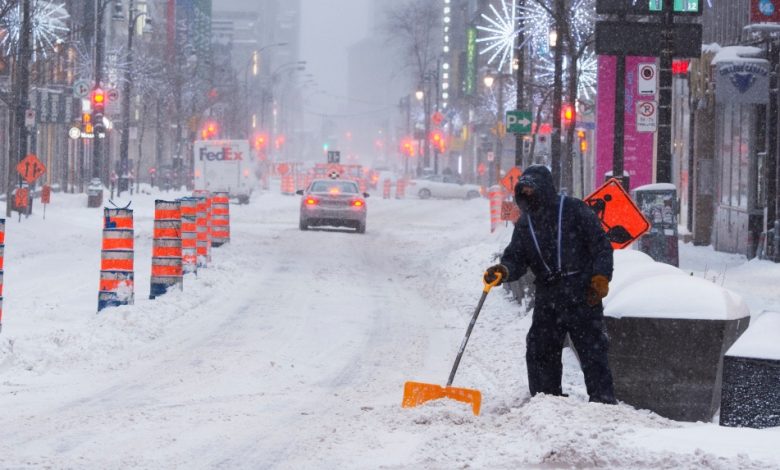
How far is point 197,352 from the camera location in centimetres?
1029

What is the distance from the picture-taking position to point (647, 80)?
1553 centimetres

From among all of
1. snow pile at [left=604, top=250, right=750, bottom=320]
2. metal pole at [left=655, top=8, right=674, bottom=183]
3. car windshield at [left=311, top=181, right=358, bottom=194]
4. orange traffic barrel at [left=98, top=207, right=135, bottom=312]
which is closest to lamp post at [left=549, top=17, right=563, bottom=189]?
car windshield at [left=311, top=181, right=358, bottom=194]

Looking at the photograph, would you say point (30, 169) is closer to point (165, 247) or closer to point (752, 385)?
point (165, 247)

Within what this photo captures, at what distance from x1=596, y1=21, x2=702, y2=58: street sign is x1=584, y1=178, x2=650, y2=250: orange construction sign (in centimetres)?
364

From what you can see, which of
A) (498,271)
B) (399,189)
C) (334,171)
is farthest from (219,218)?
(399,189)

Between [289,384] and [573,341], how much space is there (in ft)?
8.54

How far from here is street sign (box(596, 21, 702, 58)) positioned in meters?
14.8

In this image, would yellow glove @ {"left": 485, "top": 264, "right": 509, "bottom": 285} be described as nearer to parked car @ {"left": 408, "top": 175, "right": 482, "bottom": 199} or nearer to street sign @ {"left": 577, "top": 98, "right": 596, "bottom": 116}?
street sign @ {"left": 577, "top": 98, "right": 596, "bottom": 116}

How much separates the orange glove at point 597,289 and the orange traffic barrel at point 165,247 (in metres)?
7.54

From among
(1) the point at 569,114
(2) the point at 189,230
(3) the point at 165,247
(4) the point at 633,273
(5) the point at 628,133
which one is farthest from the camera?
(1) the point at 569,114

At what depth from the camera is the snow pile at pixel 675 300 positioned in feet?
25.3

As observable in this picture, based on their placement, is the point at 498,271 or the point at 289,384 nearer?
the point at 498,271

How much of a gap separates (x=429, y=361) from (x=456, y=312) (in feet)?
13.5

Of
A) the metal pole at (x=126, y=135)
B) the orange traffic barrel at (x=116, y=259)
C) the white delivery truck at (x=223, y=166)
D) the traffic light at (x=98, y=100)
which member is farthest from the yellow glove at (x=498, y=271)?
the white delivery truck at (x=223, y=166)
